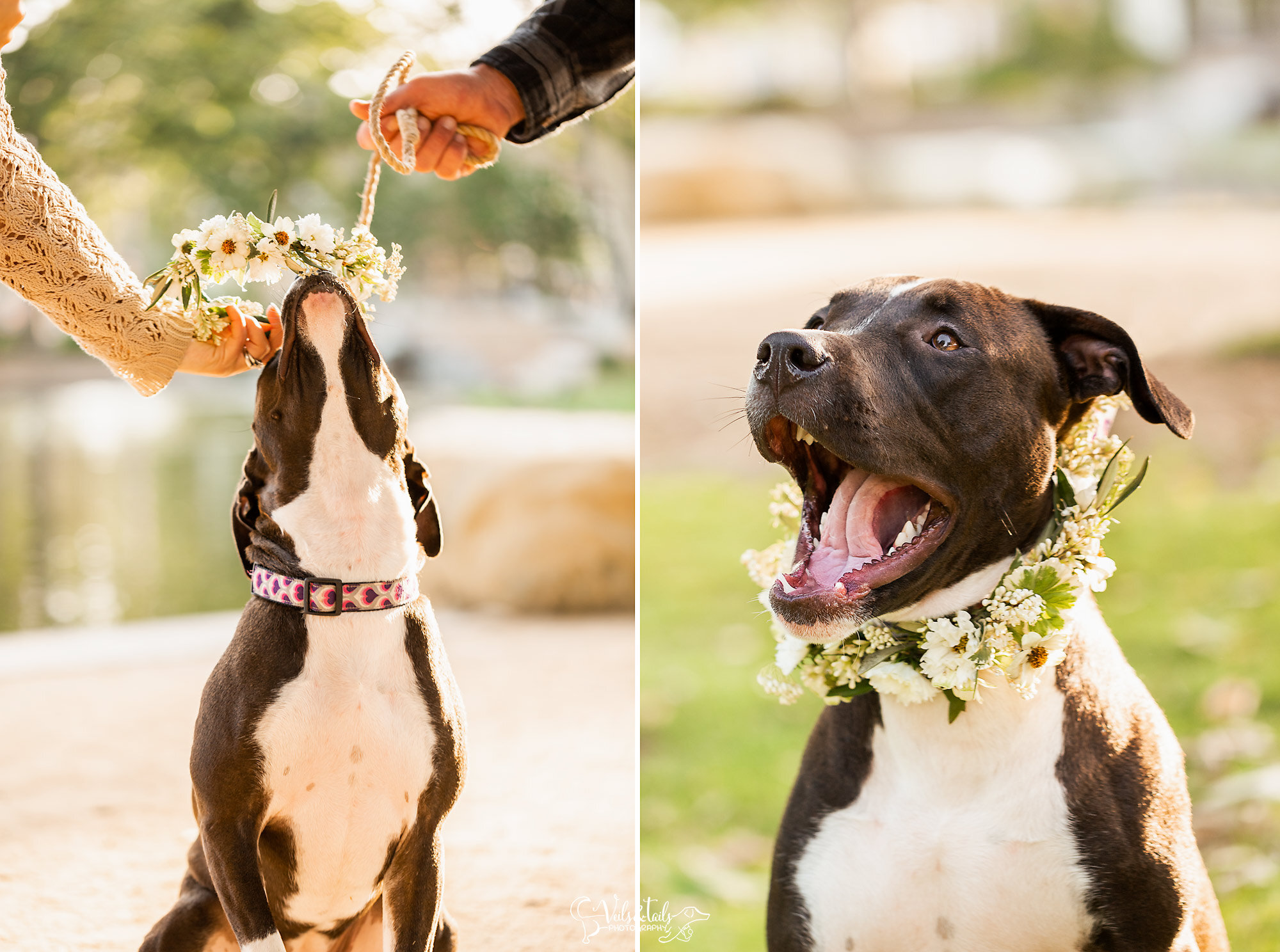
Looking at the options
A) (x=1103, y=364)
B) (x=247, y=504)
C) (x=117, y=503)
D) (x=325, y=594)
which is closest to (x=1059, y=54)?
(x=117, y=503)

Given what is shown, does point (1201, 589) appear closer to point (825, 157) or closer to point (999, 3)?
point (825, 157)

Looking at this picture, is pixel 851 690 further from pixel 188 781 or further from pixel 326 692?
pixel 188 781

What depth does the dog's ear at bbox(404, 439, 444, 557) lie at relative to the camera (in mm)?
2473

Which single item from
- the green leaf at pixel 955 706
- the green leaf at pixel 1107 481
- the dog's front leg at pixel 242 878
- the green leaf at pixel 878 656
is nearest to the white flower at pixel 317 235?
the dog's front leg at pixel 242 878

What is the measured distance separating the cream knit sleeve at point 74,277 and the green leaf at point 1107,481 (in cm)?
180

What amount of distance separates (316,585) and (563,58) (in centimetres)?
134

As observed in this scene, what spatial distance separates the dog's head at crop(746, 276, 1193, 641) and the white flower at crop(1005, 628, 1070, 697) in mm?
180

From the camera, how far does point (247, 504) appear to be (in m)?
2.41

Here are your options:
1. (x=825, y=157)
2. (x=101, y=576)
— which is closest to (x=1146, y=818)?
(x=101, y=576)

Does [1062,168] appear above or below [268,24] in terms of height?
above

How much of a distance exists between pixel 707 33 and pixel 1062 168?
30.7 ft

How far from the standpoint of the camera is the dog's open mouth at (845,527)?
7.37 ft

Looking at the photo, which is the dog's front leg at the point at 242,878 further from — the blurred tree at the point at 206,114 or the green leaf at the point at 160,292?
the blurred tree at the point at 206,114

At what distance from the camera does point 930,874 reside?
2.23 meters
